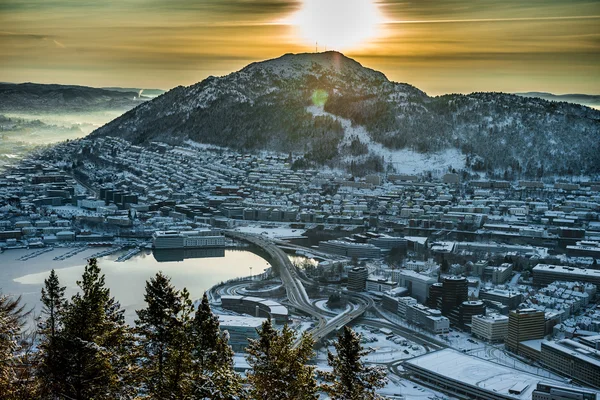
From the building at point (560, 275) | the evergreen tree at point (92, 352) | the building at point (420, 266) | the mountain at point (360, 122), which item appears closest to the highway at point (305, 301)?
the building at point (420, 266)

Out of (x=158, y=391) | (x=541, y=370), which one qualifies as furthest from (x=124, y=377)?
(x=541, y=370)

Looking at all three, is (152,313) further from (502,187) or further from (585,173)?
(585,173)

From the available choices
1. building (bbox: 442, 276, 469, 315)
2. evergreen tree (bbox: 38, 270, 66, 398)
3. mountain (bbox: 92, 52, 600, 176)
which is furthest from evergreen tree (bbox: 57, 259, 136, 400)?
mountain (bbox: 92, 52, 600, 176)

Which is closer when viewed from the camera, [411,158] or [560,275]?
[560,275]

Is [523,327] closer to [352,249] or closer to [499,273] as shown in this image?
[499,273]

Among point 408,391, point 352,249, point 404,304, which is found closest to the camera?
point 408,391

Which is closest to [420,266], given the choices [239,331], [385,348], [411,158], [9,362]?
[385,348]

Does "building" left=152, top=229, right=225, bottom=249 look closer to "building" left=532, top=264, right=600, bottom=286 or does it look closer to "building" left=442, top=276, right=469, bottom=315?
"building" left=442, top=276, right=469, bottom=315
